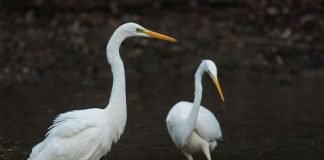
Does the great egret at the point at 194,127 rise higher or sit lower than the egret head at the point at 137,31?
lower

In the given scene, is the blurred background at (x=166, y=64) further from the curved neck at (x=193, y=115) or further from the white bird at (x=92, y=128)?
the white bird at (x=92, y=128)

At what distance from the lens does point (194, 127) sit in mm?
11820

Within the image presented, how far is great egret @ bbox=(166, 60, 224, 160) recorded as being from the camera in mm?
11445

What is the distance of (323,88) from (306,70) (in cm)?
319

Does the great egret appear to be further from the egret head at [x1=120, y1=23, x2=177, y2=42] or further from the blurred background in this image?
the blurred background

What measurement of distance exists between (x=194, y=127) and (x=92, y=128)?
2.17 meters

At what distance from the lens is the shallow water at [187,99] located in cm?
1300

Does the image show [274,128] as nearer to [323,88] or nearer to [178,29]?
[323,88]

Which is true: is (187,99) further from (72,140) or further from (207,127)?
(72,140)

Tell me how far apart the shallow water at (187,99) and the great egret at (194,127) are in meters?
0.54

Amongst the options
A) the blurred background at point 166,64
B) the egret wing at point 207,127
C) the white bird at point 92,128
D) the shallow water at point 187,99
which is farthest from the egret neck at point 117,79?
the blurred background at point 166,64

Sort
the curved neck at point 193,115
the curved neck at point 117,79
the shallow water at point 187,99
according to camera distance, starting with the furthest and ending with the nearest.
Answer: the shallow water at point 187,99, the curved neck at point 193,115, the curved neck at point 117,79

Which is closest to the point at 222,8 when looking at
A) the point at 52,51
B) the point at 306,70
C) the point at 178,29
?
the point at 178,29

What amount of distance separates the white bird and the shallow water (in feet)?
7.35
